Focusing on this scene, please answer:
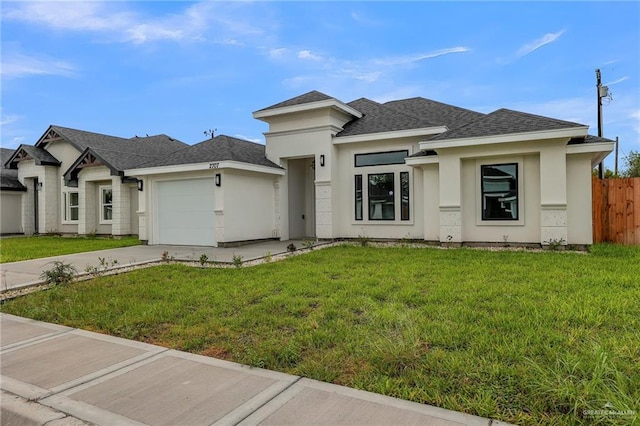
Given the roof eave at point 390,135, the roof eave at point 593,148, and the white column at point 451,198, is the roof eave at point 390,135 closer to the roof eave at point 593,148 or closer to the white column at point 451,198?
the white column at point 451,198

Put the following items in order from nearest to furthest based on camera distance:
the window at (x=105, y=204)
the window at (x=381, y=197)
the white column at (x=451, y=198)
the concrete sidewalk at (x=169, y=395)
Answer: the concrete sidewalk at (x=169, y=395), the white column at (x=451, y=198), the window at (x=381, y=197), the window at (x=105, y=204)

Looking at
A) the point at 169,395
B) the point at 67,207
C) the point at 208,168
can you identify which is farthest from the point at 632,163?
the point at 67,207

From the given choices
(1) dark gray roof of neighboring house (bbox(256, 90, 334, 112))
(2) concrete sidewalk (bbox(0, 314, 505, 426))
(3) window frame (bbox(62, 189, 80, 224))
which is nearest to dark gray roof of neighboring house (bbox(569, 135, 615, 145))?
(1) dark gray roof of neighboring house (bbox(256, 90, 334, 112))

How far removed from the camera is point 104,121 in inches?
1177

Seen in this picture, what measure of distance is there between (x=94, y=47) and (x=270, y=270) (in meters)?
10.2

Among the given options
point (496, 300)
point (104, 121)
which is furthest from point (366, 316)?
point (104, 121)

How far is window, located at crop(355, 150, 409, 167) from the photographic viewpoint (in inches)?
493

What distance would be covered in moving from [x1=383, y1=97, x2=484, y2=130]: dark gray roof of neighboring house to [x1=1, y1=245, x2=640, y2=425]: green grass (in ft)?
22.0

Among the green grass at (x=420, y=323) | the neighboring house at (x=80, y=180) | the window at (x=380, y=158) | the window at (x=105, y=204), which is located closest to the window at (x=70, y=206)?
the neighboring house at (x=80, y=180)

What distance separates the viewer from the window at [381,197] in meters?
12.7

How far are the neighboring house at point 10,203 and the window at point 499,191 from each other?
24921 mm

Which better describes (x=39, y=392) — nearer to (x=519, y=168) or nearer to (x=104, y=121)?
(x=519, y=168)

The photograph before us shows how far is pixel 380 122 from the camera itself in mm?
13328

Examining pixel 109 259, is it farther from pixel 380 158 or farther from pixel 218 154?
pixel 380 158
